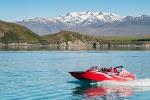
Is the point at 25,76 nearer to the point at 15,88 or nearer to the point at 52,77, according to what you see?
the point at 52,77

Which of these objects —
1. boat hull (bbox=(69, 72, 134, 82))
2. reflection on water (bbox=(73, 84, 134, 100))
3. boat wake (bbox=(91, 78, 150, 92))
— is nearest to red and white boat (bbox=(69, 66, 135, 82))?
boat hull (bbox=(69, 72, 134, 82))

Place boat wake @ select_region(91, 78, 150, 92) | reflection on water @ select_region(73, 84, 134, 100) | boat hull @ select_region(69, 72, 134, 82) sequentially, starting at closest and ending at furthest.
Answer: reflection on water @ select_region(73, 84, 134, 100) < boat wake @ select_region(91, 78, 150, 92) < boat hull @ select_region(69, 72, 134, 82)

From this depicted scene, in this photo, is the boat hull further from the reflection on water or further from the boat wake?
the reflection on water

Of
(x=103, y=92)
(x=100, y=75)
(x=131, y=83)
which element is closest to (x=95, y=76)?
(x=100, y=75)

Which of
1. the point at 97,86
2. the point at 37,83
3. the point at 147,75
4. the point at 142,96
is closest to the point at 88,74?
the point at 97,86

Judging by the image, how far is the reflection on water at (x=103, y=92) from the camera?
50594mm

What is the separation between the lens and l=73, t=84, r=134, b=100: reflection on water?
50594 mm

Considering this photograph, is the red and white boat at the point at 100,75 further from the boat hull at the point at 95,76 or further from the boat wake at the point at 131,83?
the boat wake at the point at 131,83

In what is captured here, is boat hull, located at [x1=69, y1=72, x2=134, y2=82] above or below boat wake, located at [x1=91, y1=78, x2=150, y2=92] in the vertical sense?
above

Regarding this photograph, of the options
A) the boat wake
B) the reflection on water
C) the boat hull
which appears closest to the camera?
the reflection on water

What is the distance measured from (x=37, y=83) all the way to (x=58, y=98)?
43.9 ft

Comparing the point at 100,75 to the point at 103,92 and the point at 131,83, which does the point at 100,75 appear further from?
the point at 103,92

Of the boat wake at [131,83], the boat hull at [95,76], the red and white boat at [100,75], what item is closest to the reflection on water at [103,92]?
the boat hull at [95,76]

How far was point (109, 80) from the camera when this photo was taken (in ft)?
198
